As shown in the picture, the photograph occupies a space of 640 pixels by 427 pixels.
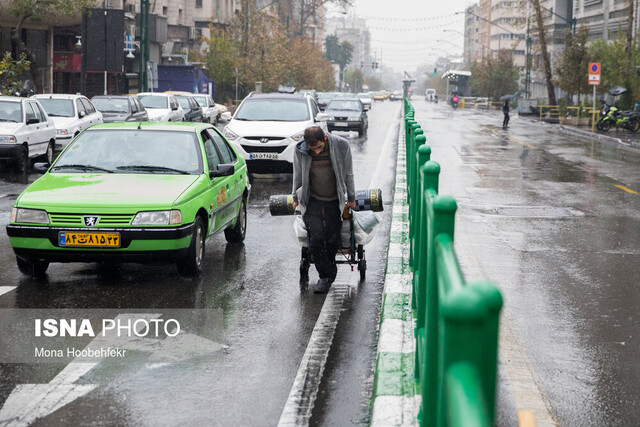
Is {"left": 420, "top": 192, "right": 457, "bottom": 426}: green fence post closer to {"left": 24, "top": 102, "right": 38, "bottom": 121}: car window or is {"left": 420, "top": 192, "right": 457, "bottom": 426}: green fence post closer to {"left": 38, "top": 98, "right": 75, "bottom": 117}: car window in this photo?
{"left": 24, "top": 102, "right": 38, "bottom": 121}: car window

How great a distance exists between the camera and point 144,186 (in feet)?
28.8

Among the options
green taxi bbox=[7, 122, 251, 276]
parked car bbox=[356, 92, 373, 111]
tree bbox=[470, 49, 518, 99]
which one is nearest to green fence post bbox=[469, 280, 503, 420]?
green taxi bbox=[7, 122, 251, 276]

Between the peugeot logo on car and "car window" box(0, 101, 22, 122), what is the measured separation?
1237 cm

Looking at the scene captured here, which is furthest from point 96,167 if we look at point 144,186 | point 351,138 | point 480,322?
point 351,138

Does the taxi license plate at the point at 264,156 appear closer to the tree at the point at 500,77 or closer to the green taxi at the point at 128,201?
the green taxi at the point at 128,201

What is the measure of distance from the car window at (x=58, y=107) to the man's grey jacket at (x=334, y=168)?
1653 cm

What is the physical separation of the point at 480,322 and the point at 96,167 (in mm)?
8071

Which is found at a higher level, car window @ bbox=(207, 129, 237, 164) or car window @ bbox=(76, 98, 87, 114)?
car window @ bbox=(76, 98, 87, 114)

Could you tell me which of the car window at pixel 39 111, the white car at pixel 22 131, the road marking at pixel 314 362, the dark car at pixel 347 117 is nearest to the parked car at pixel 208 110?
the dark car at pixel 347 117

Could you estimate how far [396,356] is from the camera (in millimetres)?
5809

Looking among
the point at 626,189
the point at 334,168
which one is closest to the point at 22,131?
the point at 626,189

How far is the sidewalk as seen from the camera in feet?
15.6

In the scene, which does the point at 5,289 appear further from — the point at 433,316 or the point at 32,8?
the point at 32,8

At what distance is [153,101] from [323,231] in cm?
2441
